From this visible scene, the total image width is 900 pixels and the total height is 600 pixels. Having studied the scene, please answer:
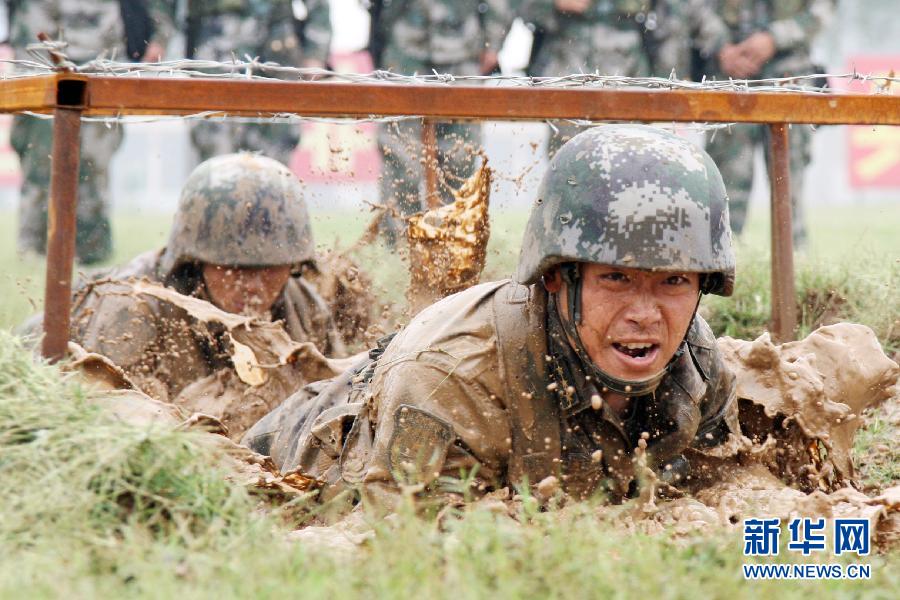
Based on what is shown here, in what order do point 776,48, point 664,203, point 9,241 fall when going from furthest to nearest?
point 9,241 < point 776,48 < point 664,203

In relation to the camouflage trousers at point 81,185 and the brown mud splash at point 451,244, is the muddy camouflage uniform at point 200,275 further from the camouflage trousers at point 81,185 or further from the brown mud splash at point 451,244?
the camouflage trousers at point 81,185

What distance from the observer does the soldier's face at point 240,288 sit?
673cm

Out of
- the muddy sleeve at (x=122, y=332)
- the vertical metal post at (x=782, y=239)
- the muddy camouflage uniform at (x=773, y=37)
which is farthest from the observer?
the muddy camouflage uniform at (x=773, y=37)

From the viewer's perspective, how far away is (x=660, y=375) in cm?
404

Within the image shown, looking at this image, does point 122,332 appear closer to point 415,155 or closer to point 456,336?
point 415,155

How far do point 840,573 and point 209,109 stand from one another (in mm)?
2612

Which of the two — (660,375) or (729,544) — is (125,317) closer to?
(660,375)

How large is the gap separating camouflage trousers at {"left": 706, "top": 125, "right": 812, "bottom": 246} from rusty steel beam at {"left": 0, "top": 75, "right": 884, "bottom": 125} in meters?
5.45

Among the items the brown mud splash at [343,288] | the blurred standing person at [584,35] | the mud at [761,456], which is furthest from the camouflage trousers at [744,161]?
the mud at [761,456]

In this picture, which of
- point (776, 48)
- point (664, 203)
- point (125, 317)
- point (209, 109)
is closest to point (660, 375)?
point (664, 203)

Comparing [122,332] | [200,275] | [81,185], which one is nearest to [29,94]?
[122,332]

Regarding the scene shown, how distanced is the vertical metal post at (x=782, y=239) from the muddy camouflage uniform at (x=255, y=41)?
20.0 feet

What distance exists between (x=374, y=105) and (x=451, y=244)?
96 centimetres

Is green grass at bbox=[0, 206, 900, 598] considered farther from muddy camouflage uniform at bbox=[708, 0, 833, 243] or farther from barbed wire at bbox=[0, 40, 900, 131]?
muddy camouflage uniform at bbox=[708, 0, 833, 243]
